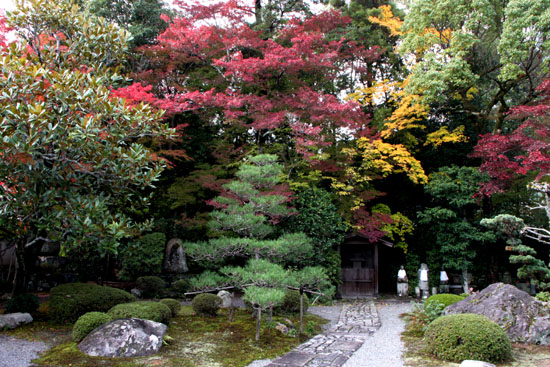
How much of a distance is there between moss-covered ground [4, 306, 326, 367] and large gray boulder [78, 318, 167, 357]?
0.14 m

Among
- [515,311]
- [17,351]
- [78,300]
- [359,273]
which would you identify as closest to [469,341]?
[515,311]

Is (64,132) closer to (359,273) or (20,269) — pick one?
(20,269)

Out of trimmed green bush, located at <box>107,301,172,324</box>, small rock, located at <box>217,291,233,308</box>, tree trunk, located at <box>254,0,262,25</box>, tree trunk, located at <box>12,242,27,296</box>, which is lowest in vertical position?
small rock, located at <box>217,291,233,308</box>

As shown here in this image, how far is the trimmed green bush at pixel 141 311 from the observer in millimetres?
6562

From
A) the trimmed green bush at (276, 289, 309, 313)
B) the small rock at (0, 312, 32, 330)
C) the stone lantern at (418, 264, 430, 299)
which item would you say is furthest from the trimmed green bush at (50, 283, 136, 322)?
the stone lantern at (418, 264, 430, 299)

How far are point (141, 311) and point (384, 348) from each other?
420 cm

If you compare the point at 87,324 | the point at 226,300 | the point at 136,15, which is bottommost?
the point at 226,300

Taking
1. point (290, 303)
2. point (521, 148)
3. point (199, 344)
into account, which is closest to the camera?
point (199, 344)

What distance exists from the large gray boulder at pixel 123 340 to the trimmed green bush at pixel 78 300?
5.63 ft

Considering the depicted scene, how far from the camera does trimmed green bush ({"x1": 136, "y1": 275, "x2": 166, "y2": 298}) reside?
11.2 meters

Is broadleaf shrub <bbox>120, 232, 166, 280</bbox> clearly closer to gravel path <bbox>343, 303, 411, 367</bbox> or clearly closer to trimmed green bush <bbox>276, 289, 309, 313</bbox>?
trimmed green bush <bbox>276, 289, 309, 313</bbox>

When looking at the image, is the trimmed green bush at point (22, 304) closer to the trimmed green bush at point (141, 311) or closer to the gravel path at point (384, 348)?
the trimmed green bush at point (141, 311)

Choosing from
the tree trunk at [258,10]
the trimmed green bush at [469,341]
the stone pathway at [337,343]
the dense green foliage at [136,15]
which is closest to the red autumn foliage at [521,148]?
the trimmed green bush at [469,341]

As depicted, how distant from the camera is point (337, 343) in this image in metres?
7.03
